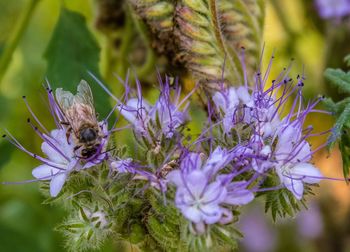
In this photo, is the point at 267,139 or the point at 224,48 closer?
the point at 267,139

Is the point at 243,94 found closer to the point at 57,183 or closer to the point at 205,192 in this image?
the point at 205,192

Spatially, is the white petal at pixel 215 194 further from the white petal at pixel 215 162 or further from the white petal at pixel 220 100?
the white petal at pixel 220 100

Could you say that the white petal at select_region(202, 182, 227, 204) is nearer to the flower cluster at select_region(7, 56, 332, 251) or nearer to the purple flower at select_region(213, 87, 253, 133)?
the flower cluster at select_region(7, 56, 332, 251)

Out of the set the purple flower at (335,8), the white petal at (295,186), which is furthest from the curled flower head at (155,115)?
the purple flower at (335,8)

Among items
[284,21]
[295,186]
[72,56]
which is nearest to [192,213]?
[295,186]

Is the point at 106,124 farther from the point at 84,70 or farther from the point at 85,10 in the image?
the point at 85,10

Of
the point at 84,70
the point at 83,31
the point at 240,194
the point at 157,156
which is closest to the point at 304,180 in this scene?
the point at 240,194
